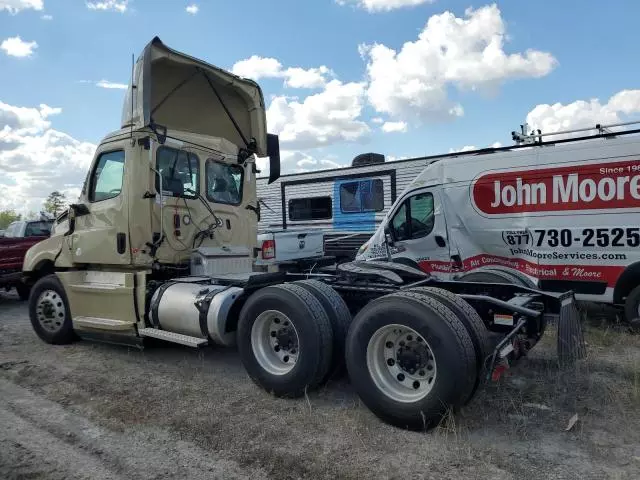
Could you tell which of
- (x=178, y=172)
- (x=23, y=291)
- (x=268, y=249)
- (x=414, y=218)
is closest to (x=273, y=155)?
(x=178, y=172)

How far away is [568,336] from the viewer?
416cm

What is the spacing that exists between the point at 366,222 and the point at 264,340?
744 cm

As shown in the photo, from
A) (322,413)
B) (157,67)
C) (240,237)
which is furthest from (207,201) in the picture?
(322,413)

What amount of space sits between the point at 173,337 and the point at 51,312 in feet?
8.29

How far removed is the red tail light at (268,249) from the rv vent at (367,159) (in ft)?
10.6

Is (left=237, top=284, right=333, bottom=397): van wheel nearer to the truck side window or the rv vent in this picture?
the truck side window

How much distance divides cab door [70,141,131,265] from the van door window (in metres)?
4.58

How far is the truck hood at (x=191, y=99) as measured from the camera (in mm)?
5648

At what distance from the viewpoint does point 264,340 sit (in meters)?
4.64

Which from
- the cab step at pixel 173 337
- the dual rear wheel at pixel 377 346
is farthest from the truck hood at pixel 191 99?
the dual rear wheel at pixel 377 346

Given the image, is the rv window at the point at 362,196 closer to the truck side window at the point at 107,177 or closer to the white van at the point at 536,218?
the white van at the point at 536,218

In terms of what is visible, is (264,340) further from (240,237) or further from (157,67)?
(157,67)

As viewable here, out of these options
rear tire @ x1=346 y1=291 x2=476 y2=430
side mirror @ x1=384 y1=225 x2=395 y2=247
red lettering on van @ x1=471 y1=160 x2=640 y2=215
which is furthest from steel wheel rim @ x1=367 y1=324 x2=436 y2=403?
side mirror @ x1=384 y1=225 x2=395 y2=247

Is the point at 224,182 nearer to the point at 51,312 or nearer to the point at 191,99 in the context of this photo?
the point at 191,99
